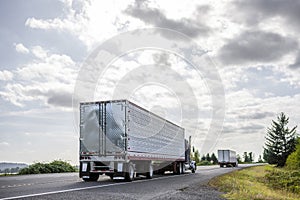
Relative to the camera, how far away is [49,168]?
3331 centimetres

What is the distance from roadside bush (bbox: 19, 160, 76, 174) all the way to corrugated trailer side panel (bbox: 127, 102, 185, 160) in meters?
10.5

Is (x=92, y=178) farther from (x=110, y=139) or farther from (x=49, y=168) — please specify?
(x=49, y=168)

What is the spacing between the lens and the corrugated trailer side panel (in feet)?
68.1

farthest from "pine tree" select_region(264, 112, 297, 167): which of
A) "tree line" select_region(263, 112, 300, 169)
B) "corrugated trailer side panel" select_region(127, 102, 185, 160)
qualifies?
"corrugated trailer side panel" select_region(127, 102, 185, 160)

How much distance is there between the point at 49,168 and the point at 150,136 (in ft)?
42.9

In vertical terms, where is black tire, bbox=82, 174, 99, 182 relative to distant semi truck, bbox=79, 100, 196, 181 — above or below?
below

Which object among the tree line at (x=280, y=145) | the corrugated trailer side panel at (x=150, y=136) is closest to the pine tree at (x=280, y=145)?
the tree line at (x=280, y=145)

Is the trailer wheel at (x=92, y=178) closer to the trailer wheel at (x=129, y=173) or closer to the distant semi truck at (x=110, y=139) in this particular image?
the distant semi truck at (x=110, y=139)

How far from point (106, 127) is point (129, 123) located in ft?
4.00

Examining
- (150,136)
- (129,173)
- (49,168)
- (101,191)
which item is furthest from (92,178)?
(49,168)

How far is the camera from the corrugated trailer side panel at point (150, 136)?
20.8m

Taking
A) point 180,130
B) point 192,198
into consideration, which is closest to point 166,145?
point 180,130

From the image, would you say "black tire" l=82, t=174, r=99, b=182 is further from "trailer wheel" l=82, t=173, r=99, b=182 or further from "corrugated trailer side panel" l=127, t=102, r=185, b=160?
"corrugated trailer side panel" l=127, t=102, r=185, b=160

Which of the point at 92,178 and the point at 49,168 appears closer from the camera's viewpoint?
the point at 92,178
